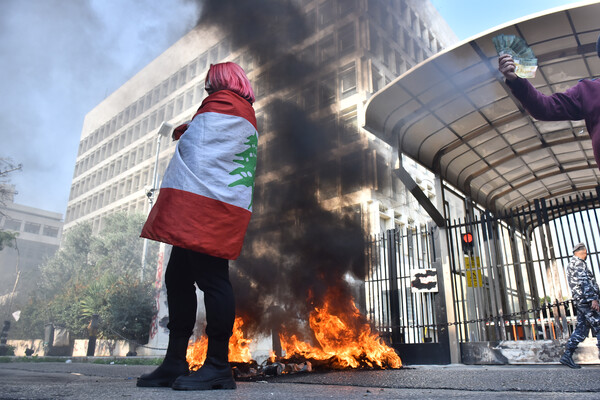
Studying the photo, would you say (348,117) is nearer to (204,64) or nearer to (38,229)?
(204,64)

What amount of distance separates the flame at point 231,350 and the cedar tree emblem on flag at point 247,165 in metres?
2.22

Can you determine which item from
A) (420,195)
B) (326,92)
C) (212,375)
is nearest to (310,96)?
(326,92)

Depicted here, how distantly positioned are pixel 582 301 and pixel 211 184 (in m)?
5.77

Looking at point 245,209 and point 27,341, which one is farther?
point 27,341

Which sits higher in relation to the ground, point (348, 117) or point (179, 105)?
point (179, 105)

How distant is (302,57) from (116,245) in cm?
2877

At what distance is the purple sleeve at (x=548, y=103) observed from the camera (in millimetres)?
2234

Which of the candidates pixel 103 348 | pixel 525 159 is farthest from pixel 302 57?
pixel 103 348

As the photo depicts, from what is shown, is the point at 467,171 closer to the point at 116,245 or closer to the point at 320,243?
the point at 320,243

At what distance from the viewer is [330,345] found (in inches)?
210

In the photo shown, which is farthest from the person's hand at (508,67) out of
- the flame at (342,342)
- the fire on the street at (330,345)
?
the flame at (342,342)

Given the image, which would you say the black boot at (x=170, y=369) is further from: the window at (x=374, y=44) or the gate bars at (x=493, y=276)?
the window at (x=374, y=44)

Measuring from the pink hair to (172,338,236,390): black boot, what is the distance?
1570mm

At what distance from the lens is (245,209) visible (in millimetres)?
2498
